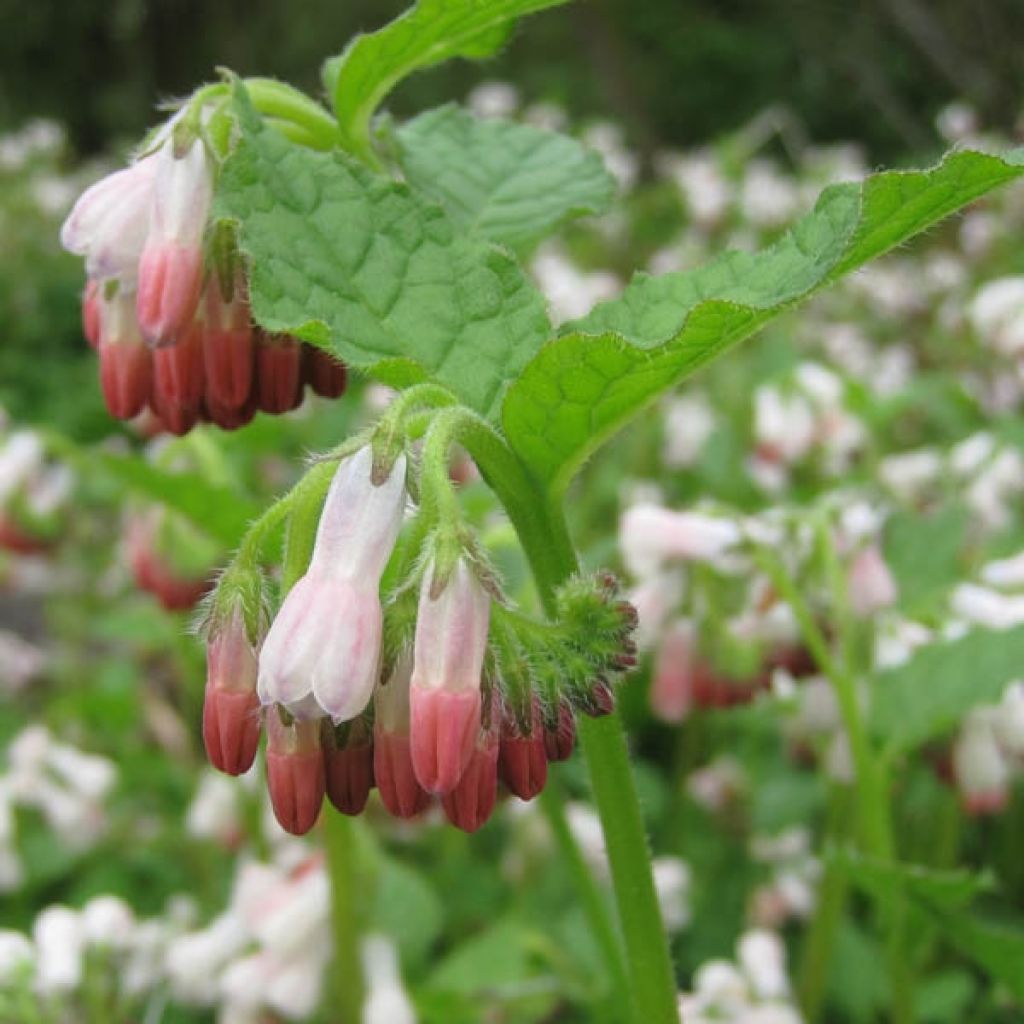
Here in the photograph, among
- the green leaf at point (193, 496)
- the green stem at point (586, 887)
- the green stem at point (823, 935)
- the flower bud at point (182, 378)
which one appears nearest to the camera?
the flower bud at point (182, 378)

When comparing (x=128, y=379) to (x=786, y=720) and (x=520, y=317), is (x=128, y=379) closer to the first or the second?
(x=520, y=317)

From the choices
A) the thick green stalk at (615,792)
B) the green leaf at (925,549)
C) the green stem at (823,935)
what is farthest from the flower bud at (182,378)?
the green leaf at (925,549)

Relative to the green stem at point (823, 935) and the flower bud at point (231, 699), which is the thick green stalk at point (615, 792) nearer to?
the flower bud at point (231, 699)

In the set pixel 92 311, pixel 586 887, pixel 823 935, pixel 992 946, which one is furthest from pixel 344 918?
pixel 92 311

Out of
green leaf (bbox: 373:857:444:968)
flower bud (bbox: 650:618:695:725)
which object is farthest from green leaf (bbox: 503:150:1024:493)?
green leaf (bbox: 373:857:444:968)

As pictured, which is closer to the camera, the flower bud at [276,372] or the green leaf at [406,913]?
the flower bud at [276,372]
